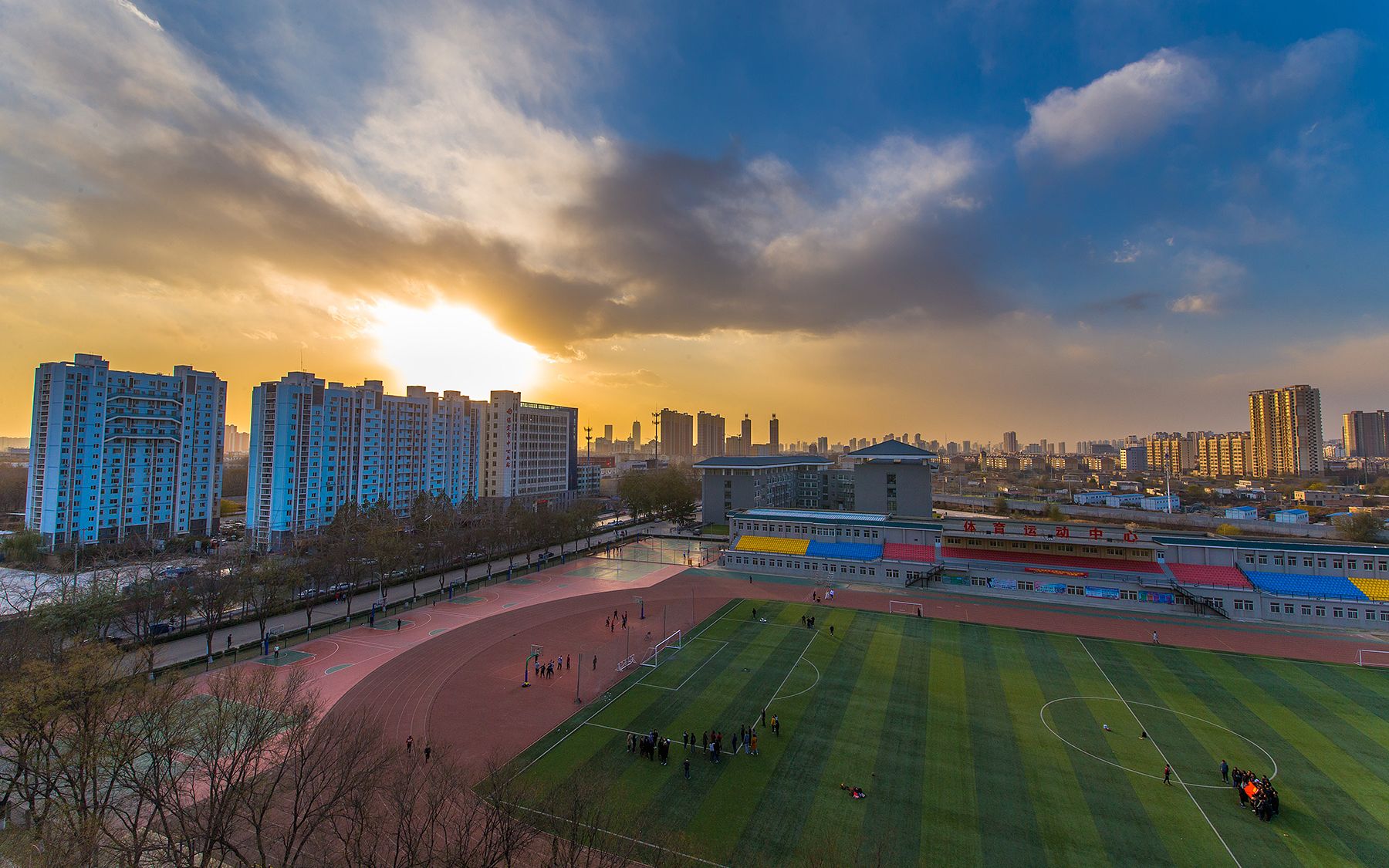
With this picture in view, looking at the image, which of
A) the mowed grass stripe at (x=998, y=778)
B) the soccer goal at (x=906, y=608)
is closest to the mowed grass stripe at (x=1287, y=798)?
the mowed grass stripe at (x=998, y=778)

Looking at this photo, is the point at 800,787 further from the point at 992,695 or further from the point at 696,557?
the point at 696,557

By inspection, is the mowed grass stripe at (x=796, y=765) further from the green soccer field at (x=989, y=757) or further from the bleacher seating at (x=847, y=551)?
the bleacher seating at (x=847, y=551)

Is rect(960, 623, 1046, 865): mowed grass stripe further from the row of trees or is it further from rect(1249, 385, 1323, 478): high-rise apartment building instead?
rect(1249, 385, 1323, 478): high-rise apartment building

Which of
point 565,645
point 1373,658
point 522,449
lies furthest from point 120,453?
point 1373,658

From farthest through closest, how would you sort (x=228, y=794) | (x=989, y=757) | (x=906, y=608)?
(x=906, y=608) < (x=989, y=757) < (x=228, y=794)

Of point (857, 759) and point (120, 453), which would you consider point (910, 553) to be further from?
point (120, 453)

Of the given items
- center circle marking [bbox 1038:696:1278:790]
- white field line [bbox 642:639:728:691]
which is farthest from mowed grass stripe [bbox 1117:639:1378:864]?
white field line [bbox 642:639:728:691]
